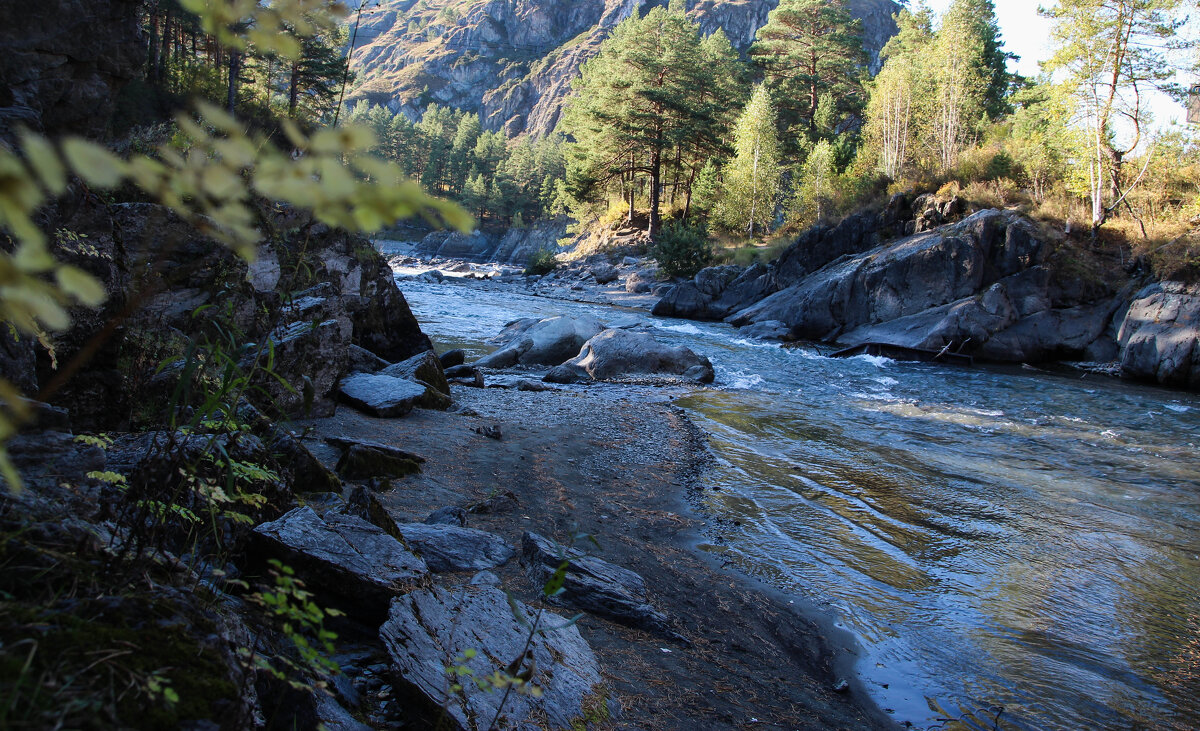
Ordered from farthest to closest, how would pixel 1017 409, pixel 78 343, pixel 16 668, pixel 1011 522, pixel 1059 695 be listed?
pixel 1017 409 → pixel 1011 522 → pixel 1059 695 → pixel 78 343 → pixel 16 668

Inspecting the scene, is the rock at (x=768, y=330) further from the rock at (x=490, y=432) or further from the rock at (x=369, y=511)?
the rock at (x=369, y=511)

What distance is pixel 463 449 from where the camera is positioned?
22.7ft

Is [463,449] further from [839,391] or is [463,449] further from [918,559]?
[839,391]

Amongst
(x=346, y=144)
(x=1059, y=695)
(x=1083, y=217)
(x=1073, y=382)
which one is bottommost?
(x=1059, y=695)

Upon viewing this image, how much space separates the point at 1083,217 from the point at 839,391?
15567 mm

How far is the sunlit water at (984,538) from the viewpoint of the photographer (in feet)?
13.1

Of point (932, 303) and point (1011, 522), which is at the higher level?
point (932, 303)

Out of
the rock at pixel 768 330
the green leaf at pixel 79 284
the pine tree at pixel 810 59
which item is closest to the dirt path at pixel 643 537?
the green leaf at pixel 79 284

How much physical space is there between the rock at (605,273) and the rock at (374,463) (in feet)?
112

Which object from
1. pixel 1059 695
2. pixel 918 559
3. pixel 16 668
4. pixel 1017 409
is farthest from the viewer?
pixel 1017 409

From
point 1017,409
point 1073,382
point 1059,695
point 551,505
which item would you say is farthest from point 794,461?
point 1073,382

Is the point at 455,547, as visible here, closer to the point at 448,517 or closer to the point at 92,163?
the point at 448,517

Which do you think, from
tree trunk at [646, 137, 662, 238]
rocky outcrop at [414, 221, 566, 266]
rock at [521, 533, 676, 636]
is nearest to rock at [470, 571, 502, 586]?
rock at [521, 533, 676, 636]

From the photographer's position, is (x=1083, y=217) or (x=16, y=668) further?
(x=1083, y=217)
